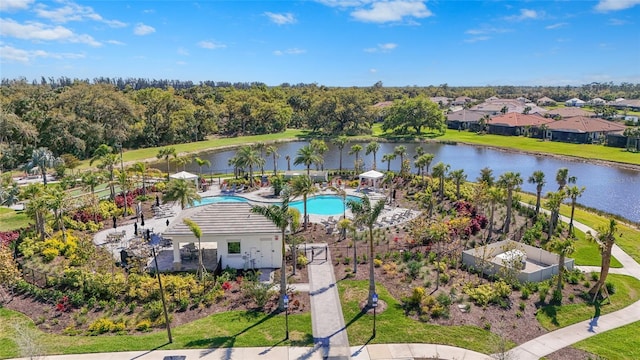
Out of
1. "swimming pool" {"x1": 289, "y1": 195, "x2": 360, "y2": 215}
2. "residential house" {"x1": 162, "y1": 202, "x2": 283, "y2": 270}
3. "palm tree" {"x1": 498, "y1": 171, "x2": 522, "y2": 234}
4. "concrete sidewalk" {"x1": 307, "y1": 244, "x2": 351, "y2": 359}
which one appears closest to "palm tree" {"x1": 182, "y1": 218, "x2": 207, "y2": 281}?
"residential house" {"x1": 162, "y1": 202, "x2": 283, "y2": 270}

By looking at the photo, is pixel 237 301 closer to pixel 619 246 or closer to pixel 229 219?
pixel 229 219

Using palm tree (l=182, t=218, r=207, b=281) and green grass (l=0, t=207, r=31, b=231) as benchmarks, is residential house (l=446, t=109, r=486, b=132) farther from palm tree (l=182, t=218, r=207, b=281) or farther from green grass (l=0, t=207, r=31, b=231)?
green grass (l=0, t=207, r=31, b=231)

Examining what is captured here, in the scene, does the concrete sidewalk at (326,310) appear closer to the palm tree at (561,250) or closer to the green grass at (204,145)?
the palm tree at (561,250)

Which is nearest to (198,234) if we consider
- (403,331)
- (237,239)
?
(237,239)

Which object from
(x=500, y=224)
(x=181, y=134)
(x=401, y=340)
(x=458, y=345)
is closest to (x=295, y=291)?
(x=401, y=340)

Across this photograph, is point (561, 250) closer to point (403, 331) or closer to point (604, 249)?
point (604, 249)

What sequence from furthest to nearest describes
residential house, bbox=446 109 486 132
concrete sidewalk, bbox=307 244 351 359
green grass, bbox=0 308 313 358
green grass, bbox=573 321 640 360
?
→ residential house, bbox=446 109 486 132, concrete sidewalk, bbox=307 244 351 359, green grass, bbox=0 308 313 358, green grass, bbox=573 321 640 360
